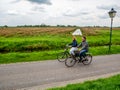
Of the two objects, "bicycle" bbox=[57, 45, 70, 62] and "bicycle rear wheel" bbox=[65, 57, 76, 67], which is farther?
"bicycle" bbox=[57, 45, 70, 62]

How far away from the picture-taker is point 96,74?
13.0 meters

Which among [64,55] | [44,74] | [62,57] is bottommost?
[44,74]

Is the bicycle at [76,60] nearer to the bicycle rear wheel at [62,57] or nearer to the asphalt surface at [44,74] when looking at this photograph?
the asphalt surface at [44,74]

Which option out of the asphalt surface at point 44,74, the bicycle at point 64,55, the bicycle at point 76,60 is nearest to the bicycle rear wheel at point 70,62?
the bicycle at point 76,60

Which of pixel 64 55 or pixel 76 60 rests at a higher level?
pixel 64 55

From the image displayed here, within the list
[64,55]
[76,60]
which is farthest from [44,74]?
[64,55]

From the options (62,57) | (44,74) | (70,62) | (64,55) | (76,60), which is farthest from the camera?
(62,57)

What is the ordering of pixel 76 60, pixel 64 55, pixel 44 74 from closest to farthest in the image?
1. pixel 44 74
2. pixel 76 60
3. pixel 64 55

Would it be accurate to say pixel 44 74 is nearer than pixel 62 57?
Yes

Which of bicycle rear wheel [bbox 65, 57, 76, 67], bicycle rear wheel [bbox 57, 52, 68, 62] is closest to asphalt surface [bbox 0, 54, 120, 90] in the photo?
bicycle rear wheel [bbox 65, 57, 76, 67]

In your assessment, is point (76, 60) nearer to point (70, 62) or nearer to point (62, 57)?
point (70, 62)

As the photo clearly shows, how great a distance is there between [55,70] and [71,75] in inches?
56.7

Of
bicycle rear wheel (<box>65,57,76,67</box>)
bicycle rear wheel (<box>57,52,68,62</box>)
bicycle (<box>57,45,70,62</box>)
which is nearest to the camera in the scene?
bicycle rear wheel (<box>65,57,76,67</box>)

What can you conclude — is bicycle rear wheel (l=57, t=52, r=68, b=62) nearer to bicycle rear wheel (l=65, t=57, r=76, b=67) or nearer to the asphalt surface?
the asphalt surface
